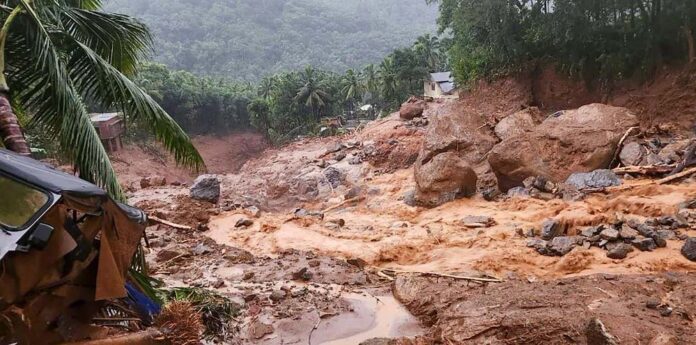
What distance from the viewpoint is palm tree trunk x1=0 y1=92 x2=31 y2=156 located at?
15.3 feet

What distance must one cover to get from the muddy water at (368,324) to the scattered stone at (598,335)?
90.0 inches

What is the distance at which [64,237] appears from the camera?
2.93m

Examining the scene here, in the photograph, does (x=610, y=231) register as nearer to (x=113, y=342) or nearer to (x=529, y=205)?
(x=529, y=205)

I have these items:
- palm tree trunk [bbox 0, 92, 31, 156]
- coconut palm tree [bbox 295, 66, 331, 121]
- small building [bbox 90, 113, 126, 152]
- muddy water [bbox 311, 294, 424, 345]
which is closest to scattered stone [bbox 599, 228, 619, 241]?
muddy water [bbox 311, 294, 424, 345]

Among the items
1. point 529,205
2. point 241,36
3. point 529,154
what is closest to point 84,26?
point 529,205

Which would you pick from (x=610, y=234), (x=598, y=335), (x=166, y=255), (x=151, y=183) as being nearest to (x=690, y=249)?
(x=610, y=234)

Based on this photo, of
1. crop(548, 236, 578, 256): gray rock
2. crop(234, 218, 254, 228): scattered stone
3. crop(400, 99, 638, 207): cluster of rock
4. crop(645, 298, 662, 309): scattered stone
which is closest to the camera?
crop(645, 298, 662, 309): scattered stone

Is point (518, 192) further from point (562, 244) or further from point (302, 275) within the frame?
point (302, 275)

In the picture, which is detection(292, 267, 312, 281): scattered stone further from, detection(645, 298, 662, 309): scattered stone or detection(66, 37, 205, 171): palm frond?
detection(645, 298, 662, 309): scattered stone

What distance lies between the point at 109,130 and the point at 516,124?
2229 cm

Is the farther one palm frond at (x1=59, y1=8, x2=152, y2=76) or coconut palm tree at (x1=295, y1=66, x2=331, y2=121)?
coconut palm tree at (x1=295, y1=66, x2=331, y2=121)

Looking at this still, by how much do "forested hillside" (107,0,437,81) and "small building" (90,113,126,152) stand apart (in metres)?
33.0

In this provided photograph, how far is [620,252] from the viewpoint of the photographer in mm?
7816

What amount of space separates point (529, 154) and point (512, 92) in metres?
7.61
